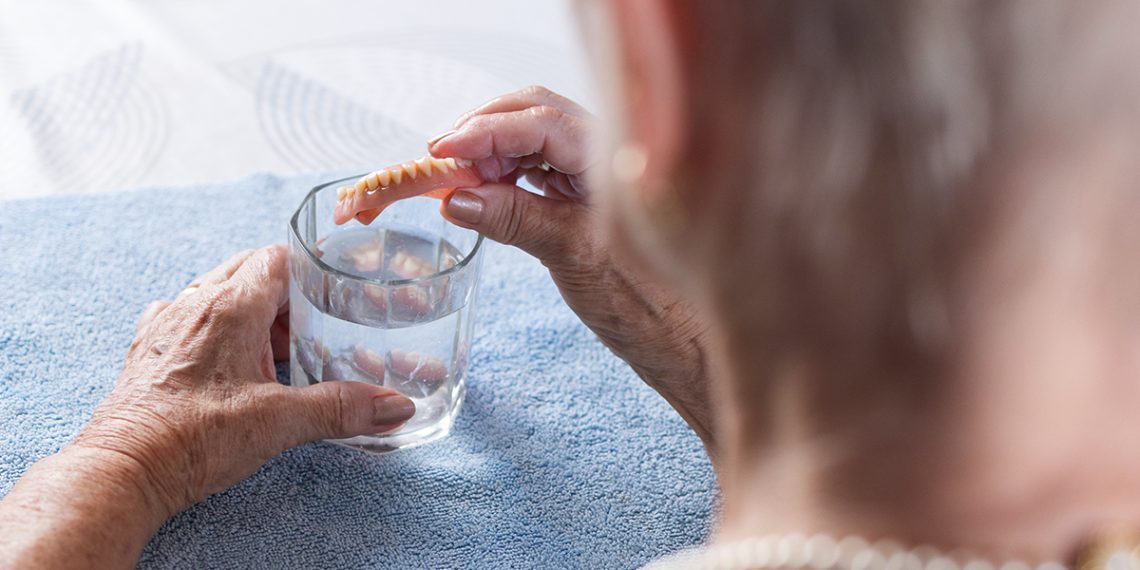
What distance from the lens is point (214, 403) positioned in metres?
0.71

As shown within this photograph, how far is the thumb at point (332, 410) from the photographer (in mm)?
717

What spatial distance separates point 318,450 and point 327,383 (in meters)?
0.05

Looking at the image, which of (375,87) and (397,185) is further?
(375,87)

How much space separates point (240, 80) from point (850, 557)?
3.42 ft

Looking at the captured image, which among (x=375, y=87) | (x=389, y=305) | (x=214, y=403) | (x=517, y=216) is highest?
(x=375, y=87)

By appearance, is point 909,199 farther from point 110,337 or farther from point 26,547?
point 110,337

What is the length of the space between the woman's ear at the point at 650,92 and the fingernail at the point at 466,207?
15.2 inches

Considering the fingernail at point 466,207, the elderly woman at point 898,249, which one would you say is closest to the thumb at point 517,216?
the fingernail at point 466,207

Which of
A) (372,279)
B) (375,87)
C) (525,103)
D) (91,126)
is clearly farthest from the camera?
(375,87)

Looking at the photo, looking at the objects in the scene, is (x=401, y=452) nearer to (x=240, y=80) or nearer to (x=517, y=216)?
(x=517, y=216)

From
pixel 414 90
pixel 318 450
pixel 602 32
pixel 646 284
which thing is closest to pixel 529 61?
pixel 414 90

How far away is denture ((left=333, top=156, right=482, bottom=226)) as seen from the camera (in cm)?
74

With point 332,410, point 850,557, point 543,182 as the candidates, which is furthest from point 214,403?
point 850,557

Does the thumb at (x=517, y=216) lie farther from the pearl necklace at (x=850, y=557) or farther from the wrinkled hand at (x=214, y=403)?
the pearl necklace at (x=850, y=557)
